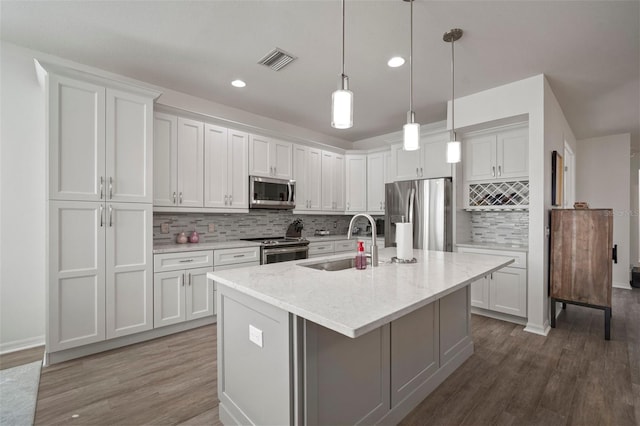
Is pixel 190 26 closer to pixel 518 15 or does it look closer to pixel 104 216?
pixel 104 216

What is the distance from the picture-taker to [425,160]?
4.27 m

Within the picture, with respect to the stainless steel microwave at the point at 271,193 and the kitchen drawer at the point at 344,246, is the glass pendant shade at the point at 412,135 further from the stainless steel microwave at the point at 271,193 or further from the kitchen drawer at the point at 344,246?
the kitchen drawer at the point at 344,246

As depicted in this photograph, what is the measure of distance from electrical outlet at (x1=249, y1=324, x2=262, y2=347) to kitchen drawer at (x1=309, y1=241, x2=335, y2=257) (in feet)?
9.33

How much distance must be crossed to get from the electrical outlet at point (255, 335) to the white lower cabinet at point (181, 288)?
1.92 m

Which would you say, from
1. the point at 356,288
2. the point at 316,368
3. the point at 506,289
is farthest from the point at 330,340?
the point at 506,289

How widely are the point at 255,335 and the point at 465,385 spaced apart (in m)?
1.68

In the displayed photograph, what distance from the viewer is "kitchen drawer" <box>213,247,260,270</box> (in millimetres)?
3367

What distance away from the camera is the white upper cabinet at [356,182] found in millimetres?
5266

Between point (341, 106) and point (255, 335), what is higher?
point (341, 106)

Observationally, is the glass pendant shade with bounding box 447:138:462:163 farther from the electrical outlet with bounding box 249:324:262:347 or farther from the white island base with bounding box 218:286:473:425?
the electrical outlet with bounding box 249:324:262:347

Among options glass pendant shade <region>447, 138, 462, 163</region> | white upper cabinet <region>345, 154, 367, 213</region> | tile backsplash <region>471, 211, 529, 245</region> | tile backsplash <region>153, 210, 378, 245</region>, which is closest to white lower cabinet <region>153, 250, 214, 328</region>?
tile backsplash <region>153, 210, 378, 245</region>

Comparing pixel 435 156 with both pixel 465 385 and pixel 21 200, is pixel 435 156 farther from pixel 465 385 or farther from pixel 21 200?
pixel 21 200

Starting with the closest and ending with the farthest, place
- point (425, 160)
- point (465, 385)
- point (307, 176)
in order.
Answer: point (465, 385) < point (425, 160) < point (307, 176)

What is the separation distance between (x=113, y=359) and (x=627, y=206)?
7782 millimetres
